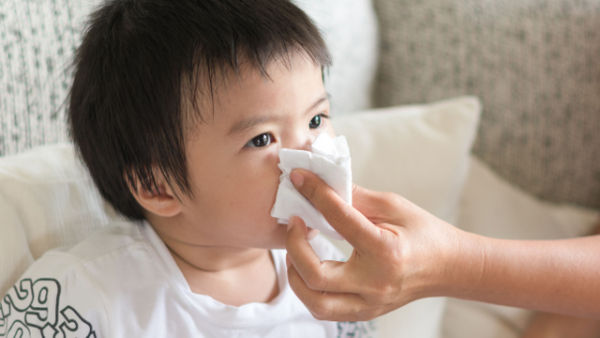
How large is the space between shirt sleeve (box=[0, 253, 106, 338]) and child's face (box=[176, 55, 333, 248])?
191 mm

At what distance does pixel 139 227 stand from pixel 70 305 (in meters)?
0.17

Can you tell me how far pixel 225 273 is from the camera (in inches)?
36.6

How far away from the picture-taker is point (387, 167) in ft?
3.89

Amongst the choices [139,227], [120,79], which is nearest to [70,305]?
[139,227]

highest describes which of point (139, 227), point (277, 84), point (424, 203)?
point (277, 84)

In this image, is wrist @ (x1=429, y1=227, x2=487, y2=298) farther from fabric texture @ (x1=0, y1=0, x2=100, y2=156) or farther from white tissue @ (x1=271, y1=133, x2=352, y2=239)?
fabric texture @ (x1=0, y1=0, x2=100, y2=156)

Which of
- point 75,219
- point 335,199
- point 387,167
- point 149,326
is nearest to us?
point 335,199

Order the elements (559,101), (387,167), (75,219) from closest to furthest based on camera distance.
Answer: (75,219)
(387,167)
(559,101)

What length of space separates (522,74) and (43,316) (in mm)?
1133

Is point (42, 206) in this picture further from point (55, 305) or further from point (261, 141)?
point (261, 141)

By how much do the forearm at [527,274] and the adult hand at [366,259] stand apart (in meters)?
0.04

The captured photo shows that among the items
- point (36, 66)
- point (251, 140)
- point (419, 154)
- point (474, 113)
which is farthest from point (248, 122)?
point (474, 113)

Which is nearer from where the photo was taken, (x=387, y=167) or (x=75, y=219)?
(x=75, y=219)

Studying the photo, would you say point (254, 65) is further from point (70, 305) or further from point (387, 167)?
point (387, 167)
